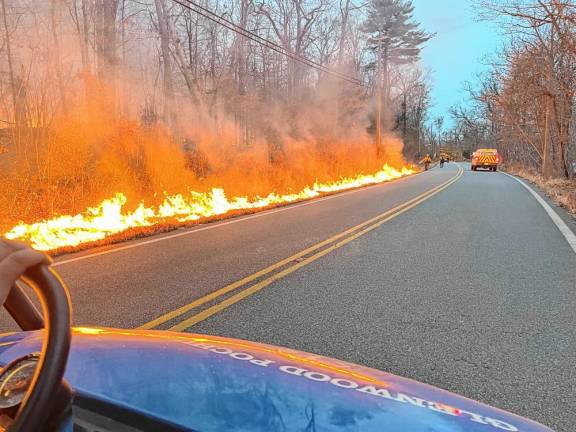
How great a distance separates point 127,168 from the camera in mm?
12062

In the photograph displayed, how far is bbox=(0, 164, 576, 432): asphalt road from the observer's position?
127 inches

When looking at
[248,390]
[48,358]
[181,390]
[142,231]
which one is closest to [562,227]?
[142,231]

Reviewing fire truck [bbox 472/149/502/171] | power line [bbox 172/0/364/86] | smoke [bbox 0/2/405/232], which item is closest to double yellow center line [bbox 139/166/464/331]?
smoke [bbox 0/2/405/232]

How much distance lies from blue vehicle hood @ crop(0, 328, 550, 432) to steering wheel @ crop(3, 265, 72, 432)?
325 mm

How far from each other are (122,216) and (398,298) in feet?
23.5

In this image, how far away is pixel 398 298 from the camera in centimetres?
482

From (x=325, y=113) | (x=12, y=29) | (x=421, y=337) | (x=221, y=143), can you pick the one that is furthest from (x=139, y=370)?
(x=325, y=113)

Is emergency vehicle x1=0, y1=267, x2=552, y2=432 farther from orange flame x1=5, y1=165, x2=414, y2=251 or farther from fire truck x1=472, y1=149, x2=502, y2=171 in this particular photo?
fire truck x1=472, y1=149, x2=502, y2=171

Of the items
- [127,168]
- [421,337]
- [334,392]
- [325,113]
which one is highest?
[325,113]

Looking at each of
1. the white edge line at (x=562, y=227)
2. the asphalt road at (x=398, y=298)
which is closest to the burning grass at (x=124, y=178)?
the asphalt road at (x=398, y=298)

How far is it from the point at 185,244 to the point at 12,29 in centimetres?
640

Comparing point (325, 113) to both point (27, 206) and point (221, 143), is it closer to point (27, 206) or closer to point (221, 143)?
point (221, 143)

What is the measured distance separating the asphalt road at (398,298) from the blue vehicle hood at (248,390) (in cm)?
153

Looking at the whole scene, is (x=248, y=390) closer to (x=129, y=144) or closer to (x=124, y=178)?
(x=124, y=178)
